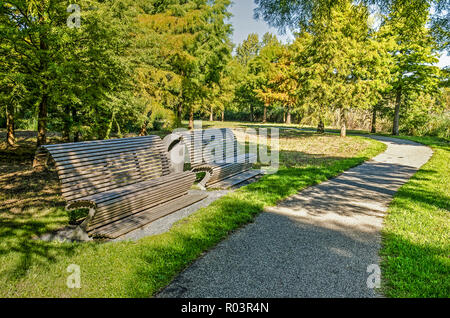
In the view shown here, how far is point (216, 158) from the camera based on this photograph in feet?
23.2

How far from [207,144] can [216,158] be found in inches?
17.9

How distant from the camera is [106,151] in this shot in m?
4.45

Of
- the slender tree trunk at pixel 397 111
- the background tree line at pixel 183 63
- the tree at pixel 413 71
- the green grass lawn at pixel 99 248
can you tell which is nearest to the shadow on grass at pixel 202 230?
the green grass lawn at pixel 99 248

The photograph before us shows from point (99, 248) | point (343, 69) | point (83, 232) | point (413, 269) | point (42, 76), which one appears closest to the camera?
point (413, 269)

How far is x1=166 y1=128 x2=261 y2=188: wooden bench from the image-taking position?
624 centimetres

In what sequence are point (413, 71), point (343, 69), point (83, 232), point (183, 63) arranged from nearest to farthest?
point (83, 232) → point (343, 69) → point (183, 63) → point (413, 71)

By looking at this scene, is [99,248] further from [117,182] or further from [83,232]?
[117,182]

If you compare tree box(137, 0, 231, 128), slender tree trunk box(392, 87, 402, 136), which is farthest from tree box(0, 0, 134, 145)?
slender tree trunk box(392, 87, 402, 136)

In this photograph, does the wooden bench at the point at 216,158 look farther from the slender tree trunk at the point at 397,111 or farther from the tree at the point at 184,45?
the slender tree trunk at the point at 397,111

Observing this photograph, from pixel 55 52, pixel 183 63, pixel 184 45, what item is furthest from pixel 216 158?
pixel 184 45

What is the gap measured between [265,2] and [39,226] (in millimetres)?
7715

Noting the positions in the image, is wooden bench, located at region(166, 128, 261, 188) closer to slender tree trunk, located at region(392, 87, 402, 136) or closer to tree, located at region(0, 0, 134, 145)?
tree, located at region(0, 0, 134, 145)
